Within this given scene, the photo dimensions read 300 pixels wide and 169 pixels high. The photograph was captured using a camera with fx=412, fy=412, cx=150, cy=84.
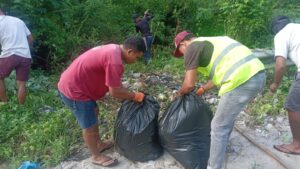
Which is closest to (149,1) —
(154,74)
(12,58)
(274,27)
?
(154,74)

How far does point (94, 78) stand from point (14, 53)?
195 centimetres

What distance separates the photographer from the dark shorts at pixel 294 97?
13.7 feet

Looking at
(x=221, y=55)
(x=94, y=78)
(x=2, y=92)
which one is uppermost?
(x=221, y=55)

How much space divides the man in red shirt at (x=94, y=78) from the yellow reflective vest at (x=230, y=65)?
64 cm

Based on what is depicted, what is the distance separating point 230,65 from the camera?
3.39 m

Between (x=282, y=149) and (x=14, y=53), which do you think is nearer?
(x=282, y=149)

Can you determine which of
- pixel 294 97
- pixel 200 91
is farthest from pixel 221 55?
pixel 294 97

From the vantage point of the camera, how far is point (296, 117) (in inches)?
168

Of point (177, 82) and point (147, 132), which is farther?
point (177, 82)

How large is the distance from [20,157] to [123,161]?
1061 millimetres

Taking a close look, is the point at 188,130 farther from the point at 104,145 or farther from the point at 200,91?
the point at 104,145

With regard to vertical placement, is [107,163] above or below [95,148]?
below

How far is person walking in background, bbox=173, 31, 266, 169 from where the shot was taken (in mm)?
3363

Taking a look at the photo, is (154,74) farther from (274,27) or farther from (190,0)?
(190,0)
